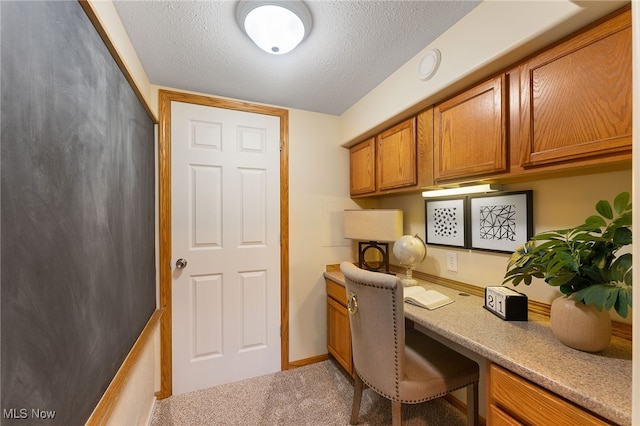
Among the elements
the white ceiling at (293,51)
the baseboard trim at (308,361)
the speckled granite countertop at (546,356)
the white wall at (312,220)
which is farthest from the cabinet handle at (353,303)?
the white ceiling at (293,51)

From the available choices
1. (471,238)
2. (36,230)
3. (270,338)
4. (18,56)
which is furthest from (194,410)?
(471,238)

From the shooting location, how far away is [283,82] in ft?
5.93

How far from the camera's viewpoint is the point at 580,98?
91 centimetres

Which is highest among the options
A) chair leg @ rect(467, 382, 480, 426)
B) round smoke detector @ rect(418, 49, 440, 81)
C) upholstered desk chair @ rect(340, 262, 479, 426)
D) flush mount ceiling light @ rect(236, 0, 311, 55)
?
flush mount ceiling light @ rect(236, 0, 311, 55)

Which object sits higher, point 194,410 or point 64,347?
point 64,347

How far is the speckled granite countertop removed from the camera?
68 centimetres

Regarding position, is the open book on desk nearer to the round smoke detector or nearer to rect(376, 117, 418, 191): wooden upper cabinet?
rect(376, 117, 418, 191): wooden upper cabinet

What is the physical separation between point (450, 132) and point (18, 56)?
1634 mm

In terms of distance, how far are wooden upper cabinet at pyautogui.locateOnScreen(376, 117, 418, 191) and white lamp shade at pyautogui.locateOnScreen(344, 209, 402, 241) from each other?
0.67 ft

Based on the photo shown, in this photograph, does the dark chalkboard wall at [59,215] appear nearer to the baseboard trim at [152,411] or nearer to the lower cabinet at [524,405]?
the baseboard trim at [152,411]

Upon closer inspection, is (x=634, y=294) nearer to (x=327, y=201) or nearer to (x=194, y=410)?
(x=327, y=201)

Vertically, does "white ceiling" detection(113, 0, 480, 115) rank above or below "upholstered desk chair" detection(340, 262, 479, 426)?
above

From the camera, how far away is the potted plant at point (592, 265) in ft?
2.60

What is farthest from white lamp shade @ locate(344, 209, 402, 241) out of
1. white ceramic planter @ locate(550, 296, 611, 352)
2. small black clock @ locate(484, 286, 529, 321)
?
white ceramic planter @ locate(550, 296, 611, 352)
